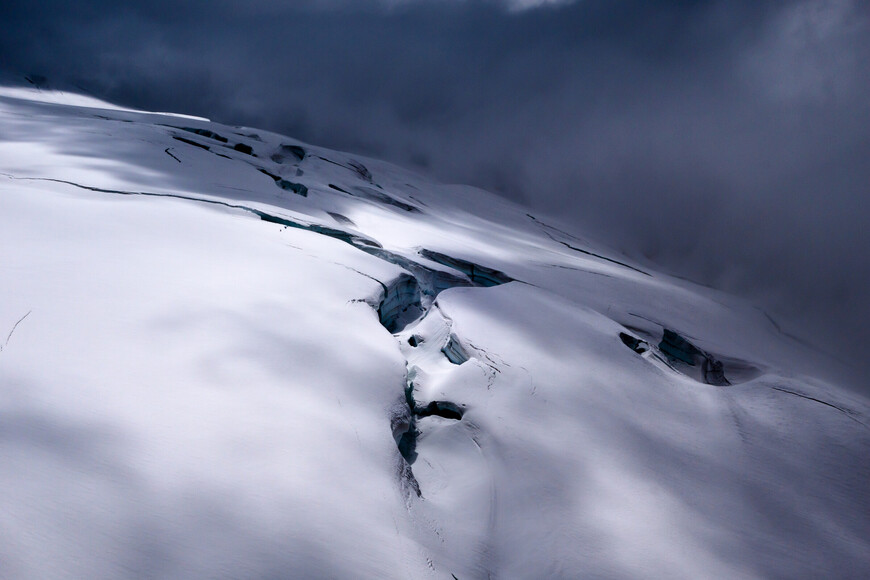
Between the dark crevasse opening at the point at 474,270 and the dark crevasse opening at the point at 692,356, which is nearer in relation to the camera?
the dark crevasse opening at the point at 692,356

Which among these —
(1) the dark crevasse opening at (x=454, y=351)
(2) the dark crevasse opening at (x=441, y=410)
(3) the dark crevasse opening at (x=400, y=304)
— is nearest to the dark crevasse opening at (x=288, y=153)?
(3) the dark crevasse opening at (x=400, y=304)

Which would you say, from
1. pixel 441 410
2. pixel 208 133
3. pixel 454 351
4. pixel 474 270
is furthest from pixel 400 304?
pixel 208 133

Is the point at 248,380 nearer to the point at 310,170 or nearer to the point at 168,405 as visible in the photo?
the point at 168,405

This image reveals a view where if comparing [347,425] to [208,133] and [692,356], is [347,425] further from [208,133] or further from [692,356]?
[208,133]

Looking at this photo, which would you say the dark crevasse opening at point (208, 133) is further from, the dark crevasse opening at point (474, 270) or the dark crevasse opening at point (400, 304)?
the dark crevasse opening at point (400, 304)

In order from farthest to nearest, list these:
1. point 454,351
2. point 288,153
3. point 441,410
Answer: point 288,153
point 454,351
point 441,410

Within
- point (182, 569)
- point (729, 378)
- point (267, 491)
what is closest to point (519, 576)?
point (267, 491)

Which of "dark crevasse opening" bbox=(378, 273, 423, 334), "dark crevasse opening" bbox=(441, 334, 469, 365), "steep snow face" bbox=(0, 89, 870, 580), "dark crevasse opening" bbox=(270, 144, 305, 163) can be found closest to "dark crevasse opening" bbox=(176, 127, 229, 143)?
"dark crevasse opening" bbox=(270, 144, 305, 163)

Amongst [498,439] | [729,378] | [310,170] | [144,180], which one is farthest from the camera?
[310,170]
